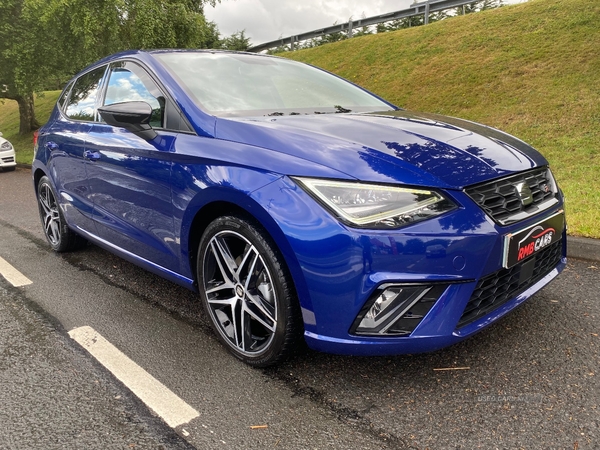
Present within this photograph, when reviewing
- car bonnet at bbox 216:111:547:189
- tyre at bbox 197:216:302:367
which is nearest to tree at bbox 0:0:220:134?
car bonnet at bbox 216:111:547:189

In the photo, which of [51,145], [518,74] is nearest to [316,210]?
[51,145]

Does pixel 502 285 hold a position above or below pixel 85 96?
below

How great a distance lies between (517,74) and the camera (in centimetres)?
1000

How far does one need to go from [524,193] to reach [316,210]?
1013 mm

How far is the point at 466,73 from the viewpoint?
11.0m

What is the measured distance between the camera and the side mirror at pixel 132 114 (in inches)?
103

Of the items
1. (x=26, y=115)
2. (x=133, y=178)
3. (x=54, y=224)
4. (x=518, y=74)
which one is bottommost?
(x=54, y=224)

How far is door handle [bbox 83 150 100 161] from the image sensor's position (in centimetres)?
334

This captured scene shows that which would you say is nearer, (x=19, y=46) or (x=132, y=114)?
(x=132, y=114)

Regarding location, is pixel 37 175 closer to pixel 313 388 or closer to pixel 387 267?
pixel 313 388

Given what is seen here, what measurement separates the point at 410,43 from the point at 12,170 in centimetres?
1150

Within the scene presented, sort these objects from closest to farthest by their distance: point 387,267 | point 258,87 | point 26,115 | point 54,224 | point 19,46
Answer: point 387,267, point 258,87, point 54,224, point 19,46, point 26,115

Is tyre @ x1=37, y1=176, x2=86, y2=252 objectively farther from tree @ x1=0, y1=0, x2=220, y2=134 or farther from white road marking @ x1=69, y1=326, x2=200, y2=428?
tree @ x1=0, y1=0, x2=220, y2=134

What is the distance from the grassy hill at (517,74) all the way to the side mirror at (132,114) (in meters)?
3.50
